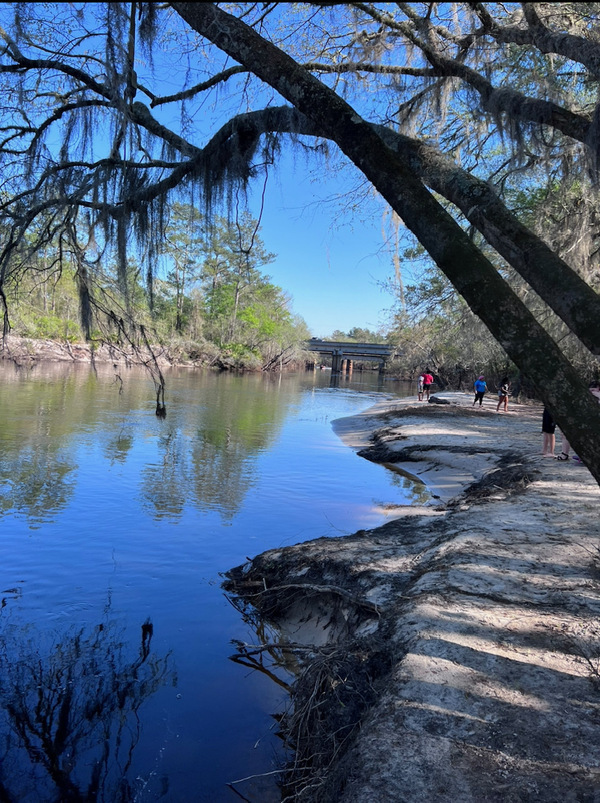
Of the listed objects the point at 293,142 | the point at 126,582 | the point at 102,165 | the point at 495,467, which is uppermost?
the point at 293,142

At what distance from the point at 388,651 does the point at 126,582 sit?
363cm

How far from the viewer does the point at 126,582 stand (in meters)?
5.93

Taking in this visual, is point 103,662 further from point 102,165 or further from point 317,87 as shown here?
point 317,87

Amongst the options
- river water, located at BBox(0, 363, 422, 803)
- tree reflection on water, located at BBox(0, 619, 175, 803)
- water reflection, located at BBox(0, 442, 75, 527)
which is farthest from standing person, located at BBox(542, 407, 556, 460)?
water reflection, located at BBox(0, 442, 75, 527)

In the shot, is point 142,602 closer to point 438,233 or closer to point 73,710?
point 73,710

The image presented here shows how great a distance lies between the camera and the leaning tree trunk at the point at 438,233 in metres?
2.01

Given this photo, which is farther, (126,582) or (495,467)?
(495,467)

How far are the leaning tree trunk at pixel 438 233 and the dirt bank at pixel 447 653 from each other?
136 cm

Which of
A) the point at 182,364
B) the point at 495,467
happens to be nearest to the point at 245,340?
the point at 182,364

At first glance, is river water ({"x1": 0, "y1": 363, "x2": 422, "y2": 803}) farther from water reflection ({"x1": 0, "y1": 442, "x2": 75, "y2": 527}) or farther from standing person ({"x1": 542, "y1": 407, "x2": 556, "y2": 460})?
standing person ({"x1": 542, "y1": 407, "x2": 556, "y2": 460})

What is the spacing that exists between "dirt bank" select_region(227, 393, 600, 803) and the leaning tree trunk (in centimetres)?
136

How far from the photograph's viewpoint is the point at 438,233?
7.81 feet

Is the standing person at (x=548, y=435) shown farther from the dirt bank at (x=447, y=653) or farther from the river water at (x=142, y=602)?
the dirt bank at (x=447, y=653)

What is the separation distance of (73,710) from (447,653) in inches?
104
